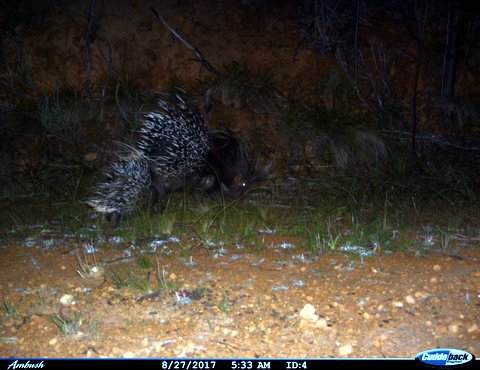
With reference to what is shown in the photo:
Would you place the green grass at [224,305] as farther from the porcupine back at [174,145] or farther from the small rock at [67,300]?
the porcupine back at [174,145]

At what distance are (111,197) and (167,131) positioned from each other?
38.1 inches

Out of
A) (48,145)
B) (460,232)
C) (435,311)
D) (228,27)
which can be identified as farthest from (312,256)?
(228,27)

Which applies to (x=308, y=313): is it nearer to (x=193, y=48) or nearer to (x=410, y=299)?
(x=410, y=299)

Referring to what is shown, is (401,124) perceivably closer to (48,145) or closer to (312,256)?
(312,256)

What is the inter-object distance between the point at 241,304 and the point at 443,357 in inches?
44.7

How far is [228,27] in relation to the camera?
792cm

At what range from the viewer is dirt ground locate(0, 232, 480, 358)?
2.44 metres

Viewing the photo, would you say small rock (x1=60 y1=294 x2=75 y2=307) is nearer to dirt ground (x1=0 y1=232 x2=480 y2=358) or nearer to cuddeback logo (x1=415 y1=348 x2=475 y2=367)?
dirt ground (x1=0 y1=232 x2=480 y2=358)

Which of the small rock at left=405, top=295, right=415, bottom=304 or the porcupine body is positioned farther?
the porcupine body

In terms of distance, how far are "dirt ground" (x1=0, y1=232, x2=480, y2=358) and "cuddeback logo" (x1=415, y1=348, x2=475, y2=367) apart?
72 mm

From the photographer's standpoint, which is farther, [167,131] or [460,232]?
[167,131]

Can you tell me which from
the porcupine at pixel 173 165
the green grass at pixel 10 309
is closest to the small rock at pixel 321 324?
the green grass at pixel 10 309

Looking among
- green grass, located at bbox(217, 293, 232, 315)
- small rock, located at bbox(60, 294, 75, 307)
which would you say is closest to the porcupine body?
small rock, located at bbox(60, 294, 75, 307)

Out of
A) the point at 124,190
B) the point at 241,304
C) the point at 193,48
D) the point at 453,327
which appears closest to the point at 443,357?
the point at 453,327
